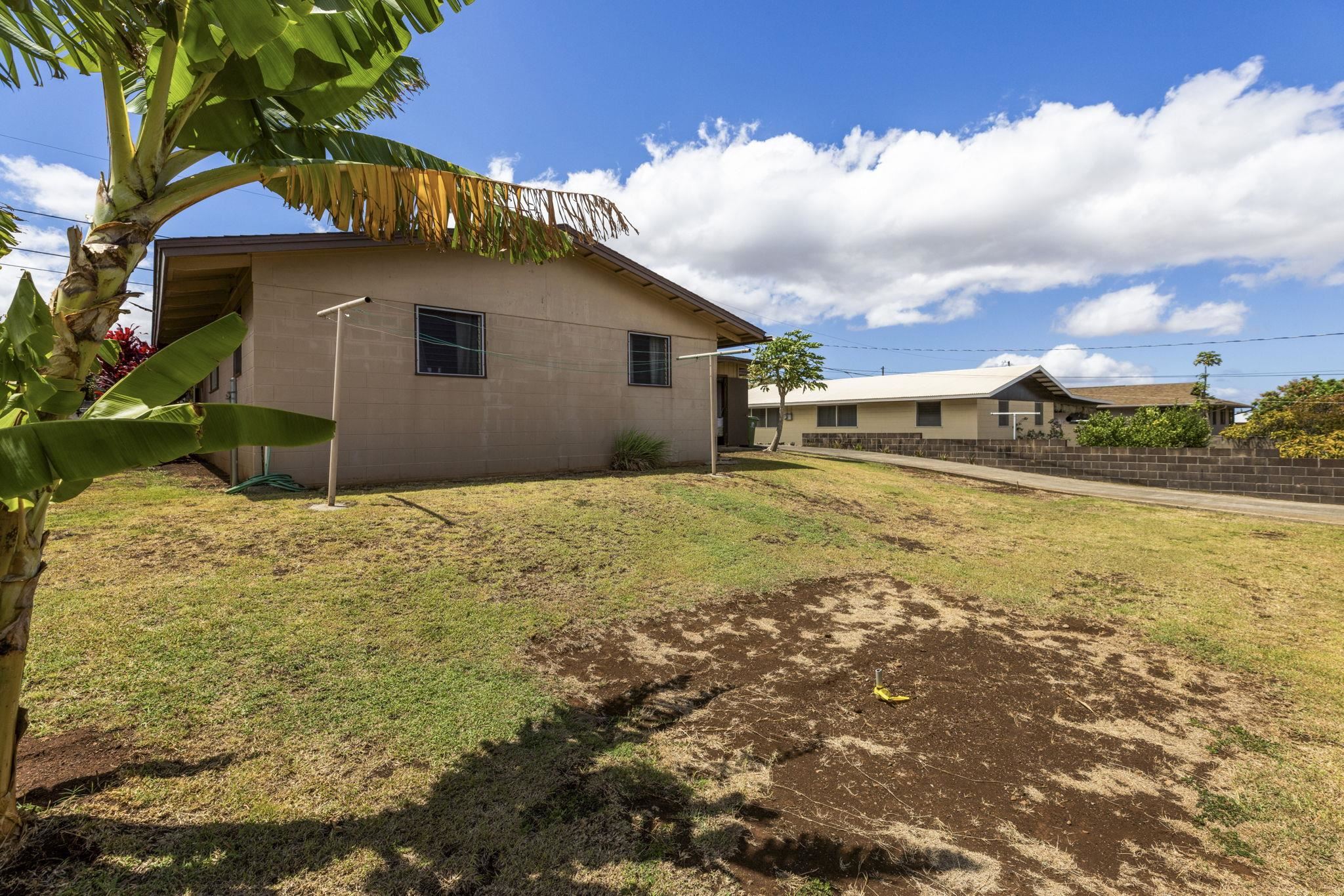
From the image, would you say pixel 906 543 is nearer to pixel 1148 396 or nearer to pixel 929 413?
pixel 929 413

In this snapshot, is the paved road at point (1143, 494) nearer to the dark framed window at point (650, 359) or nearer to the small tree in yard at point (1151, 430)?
the small tree in yard at point (1151, 430)

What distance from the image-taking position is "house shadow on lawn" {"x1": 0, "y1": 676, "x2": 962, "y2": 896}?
98.0 inches

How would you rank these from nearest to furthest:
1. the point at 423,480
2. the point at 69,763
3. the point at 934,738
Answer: the point at 69,763, the point at 934,738, the point at 423,480

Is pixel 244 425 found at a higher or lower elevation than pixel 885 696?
higher

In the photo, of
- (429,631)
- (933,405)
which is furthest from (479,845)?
(933,405)

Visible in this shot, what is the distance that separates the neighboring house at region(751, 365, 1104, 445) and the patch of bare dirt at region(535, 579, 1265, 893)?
21.0 meters

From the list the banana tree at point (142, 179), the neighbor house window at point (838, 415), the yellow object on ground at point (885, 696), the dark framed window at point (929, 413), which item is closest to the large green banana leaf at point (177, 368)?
the banana tree at point (142, 179)

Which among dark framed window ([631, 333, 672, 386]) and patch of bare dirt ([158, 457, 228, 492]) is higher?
dark framed window ([631, 333, 672, 386])

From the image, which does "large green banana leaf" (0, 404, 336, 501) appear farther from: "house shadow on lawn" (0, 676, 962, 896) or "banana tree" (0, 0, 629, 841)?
"house shadow on lawn" (0, 676, 962, 896)

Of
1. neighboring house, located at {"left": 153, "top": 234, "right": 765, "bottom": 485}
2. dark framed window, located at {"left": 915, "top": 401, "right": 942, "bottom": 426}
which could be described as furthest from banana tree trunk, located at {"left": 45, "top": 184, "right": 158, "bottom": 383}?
dark framed window, located at {"left": 915, "top": 401, "right": 942, "bottom": 426}

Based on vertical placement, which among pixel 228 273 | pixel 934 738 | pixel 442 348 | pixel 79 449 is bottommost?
pixel 934 738

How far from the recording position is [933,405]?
1045 inches

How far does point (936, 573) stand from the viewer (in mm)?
8086

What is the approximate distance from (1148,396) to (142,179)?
159 ft
